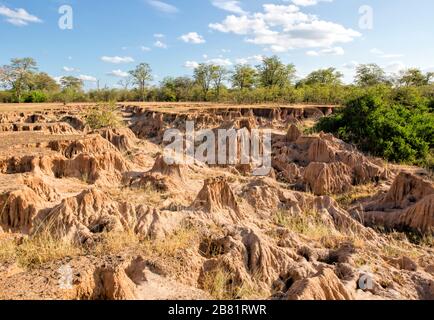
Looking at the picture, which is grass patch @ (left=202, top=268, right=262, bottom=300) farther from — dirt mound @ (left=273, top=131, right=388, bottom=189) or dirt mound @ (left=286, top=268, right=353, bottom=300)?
dirt mound @ (left=273, top=131, right=388, bottom=189)

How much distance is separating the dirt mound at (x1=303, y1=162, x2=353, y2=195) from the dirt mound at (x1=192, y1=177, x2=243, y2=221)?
483 centimetres

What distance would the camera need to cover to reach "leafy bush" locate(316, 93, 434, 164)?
15.4 meters

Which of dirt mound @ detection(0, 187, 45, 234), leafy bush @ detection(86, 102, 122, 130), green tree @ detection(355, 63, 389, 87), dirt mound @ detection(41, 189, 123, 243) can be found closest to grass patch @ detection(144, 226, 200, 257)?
dirt mound @ detection(41, 189, 123, 243)

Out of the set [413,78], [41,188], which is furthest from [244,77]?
[41,188]

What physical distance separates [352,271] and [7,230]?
5.10m

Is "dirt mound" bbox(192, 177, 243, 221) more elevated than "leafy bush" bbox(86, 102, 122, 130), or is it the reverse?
"leafy bush" bbox(86, 102, 122, 130)

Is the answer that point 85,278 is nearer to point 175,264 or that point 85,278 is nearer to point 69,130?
point 175,264

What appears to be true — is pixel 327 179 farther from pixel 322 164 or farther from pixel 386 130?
pixel 386 130

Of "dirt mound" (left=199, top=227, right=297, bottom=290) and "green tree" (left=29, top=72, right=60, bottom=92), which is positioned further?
"green tree" (left=29, top=72, right=60, bottom=92)

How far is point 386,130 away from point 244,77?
41.4 metres

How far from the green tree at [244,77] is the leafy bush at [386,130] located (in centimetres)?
3827

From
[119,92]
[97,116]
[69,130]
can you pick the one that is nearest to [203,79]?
[119,92]

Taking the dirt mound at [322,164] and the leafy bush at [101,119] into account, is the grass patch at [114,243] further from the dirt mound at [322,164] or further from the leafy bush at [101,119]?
the leafy bush at [101,119]

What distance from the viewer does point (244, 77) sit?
2203 inches
